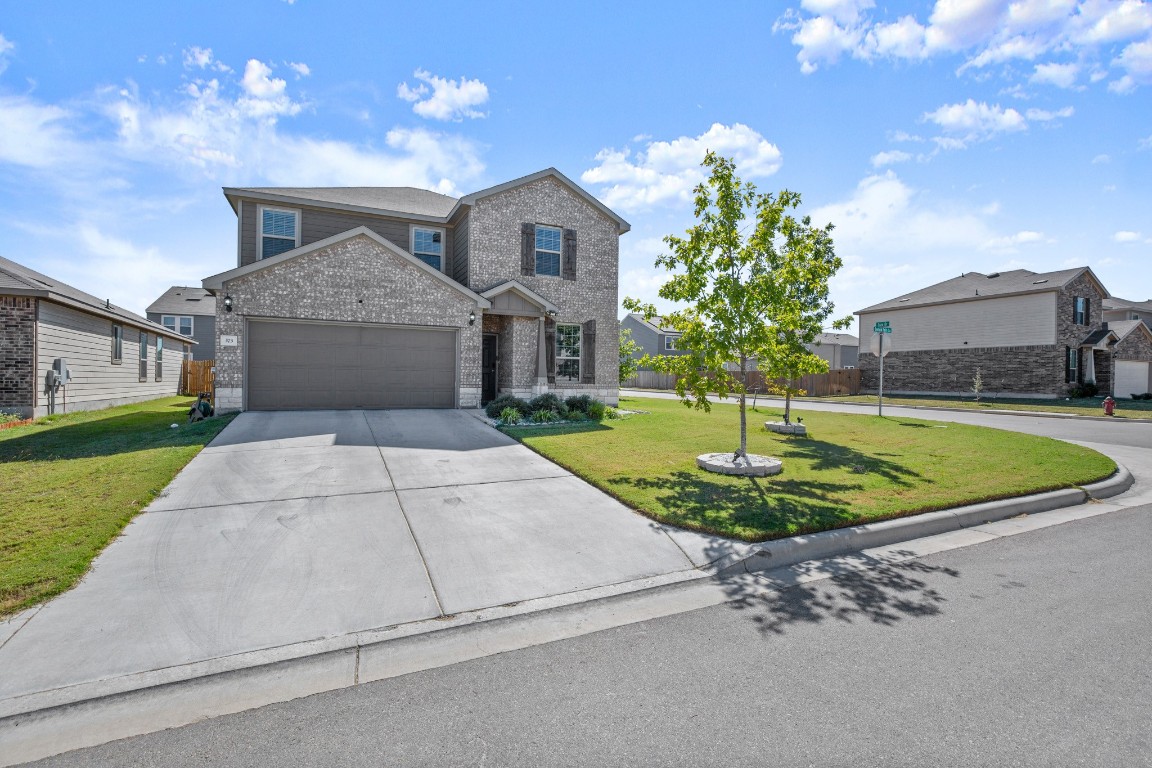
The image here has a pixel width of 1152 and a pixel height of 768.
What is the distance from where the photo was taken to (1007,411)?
2059cm

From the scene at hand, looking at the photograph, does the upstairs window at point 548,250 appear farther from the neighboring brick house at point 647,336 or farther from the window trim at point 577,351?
the neighboring brick house at point 647,336

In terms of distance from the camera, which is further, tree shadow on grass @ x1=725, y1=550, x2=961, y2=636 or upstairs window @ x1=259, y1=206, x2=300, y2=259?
upstairs window @ x1=259, y1=206, x2=300, y2=259

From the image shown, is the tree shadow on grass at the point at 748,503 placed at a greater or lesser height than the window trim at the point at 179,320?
lesser

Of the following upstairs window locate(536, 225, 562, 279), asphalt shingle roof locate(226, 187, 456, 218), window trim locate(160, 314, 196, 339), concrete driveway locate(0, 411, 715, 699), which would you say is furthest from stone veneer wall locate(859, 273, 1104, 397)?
window trim locate(160, 314, 196, 339)

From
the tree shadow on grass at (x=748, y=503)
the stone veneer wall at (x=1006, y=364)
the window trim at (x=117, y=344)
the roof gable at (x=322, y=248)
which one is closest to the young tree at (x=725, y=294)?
the tree shadow on grass at (x=748, y=503)

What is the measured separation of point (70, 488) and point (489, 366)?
1093 cm

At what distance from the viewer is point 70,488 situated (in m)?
6.37

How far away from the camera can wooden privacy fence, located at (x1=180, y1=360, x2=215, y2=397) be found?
24228mm

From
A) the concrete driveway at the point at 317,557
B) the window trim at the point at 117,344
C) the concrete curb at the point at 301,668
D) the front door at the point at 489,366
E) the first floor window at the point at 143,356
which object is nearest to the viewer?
the concrete curb at the point at 301,668

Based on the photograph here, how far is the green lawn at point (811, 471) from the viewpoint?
5953mm

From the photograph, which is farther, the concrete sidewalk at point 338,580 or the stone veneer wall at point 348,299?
the stone veneer wall at point 348,299

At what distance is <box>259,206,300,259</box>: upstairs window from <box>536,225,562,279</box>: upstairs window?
23.1 ft

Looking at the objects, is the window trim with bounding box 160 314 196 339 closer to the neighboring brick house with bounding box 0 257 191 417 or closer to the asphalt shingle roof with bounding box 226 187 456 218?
the neighboring brick house with bounding box 0 257 191 417

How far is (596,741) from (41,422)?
54.8 ft
